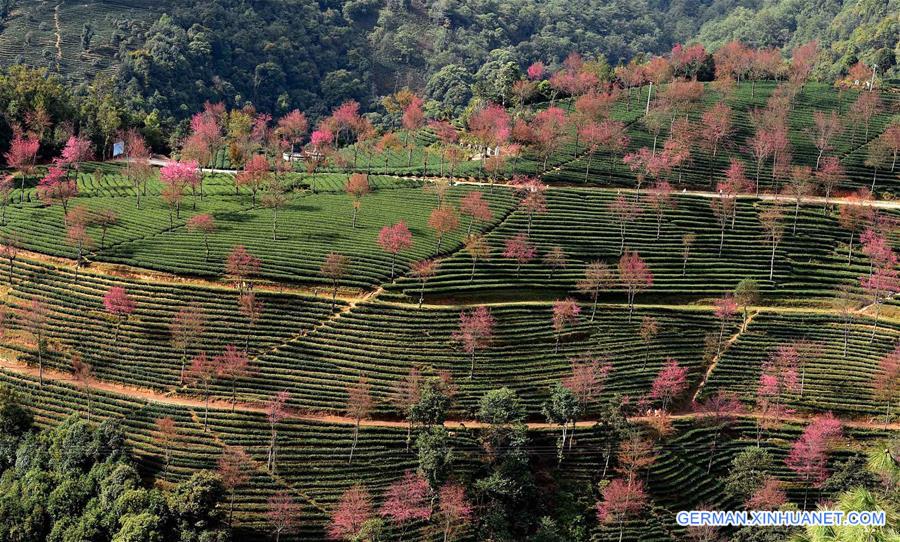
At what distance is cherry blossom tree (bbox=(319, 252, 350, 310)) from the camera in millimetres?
58094

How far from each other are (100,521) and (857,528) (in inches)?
1607

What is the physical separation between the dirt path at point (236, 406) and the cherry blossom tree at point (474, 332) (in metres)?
5.26

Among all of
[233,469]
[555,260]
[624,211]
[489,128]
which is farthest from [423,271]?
[489,128]

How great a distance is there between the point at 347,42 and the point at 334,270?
325 ft

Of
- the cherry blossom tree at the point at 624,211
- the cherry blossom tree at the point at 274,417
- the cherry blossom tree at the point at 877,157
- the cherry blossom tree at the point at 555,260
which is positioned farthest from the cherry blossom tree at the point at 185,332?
the cherry blossom tree at the point at 877,157

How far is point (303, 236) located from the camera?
6556cm

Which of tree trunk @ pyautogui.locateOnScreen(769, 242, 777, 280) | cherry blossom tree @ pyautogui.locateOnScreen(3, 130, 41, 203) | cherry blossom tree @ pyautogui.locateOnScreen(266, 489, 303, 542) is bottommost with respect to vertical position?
cherry blossom tree @ pyautogui.locateOnScreen(266, 489, 303, 542)

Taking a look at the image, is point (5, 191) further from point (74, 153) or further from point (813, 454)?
point (813, 454)

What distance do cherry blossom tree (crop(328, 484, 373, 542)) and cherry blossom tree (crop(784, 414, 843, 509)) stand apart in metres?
25.9

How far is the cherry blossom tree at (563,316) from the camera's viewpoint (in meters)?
57.8

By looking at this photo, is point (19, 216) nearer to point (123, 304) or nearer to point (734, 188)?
point (123, 304)

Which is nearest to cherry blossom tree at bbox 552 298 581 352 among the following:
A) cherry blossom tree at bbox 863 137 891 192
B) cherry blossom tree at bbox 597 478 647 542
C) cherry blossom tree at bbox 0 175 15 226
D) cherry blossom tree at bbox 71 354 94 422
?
cherry blossom tree at bbox 597 478 647 542

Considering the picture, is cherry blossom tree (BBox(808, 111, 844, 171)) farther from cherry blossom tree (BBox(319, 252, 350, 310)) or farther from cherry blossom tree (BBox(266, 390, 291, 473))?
cherry blossom tree (BBox(266, 390, 291, 473))

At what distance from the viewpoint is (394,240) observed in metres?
60.8
